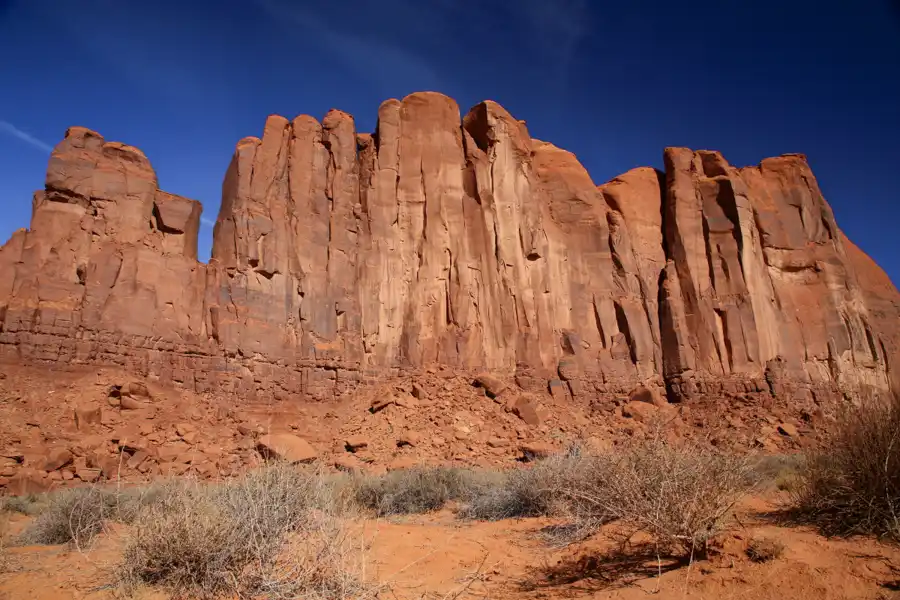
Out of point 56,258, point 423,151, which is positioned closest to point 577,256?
point 423,151

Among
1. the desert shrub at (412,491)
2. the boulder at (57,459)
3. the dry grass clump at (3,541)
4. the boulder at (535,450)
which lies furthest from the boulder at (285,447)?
the dry grass clump at (3,541)

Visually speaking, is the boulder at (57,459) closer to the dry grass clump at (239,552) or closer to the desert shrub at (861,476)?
the dry grass clump at (239,552)

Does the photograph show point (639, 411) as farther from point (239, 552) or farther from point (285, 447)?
point (239, 552)

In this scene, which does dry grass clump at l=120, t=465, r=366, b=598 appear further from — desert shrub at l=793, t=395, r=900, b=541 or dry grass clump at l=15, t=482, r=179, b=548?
desert shrub at l=793, t=395, r=900, b=541

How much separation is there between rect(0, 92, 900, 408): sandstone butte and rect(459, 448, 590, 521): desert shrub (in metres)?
13.6

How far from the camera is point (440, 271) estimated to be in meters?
27.8

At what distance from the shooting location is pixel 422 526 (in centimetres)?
988

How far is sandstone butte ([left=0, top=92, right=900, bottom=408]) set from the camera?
20.9 meters

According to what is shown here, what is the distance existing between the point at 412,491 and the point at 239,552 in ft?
23.4

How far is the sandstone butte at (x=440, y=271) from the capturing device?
68.5 ft

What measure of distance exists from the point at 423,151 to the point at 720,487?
26.4 meters

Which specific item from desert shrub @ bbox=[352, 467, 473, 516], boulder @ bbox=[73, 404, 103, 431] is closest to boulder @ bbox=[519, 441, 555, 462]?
desert shrub @ bbox=[352, 467, 473, 516]

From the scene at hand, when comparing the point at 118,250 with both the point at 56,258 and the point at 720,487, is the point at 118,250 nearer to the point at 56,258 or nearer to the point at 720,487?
the point at 56,258

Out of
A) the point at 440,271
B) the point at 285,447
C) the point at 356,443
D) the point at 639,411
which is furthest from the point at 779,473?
the point at 440,271
